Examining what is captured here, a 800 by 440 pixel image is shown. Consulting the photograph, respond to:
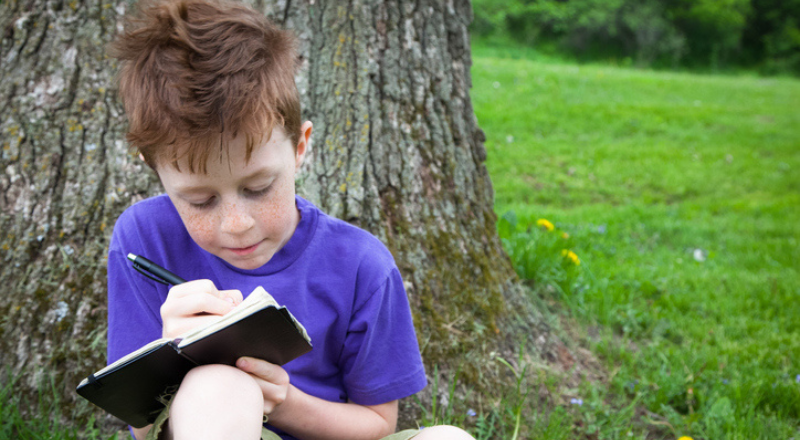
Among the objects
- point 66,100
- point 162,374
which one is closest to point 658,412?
point 162,374

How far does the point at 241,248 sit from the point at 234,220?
9 cm

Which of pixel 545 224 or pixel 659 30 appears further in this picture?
pixel 659 30

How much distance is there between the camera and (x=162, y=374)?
1.19 metres

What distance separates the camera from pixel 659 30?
1914 cm

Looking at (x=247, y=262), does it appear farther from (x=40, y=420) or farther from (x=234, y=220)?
(x=40, y=420)

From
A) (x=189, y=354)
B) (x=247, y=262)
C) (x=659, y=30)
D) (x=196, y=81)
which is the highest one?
(x=659, y=30)

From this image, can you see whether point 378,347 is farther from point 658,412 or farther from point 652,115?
point 652,115

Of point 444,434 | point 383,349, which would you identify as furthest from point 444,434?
point 383,349

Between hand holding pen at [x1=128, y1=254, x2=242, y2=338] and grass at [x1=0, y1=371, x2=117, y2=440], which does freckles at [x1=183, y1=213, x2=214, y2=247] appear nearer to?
hand holding pen at [x1=128, y1=254, x2=242, y2=338]

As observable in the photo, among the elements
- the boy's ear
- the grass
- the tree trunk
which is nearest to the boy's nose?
the boy's ear

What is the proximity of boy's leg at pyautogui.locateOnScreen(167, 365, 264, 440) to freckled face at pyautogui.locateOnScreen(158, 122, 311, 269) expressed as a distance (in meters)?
0.27

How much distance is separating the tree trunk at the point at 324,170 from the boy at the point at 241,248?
1.98 ft

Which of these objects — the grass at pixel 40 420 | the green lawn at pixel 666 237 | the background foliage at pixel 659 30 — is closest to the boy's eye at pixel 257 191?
the grass at pixel 40 420

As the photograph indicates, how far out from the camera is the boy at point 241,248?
118 centimetres
